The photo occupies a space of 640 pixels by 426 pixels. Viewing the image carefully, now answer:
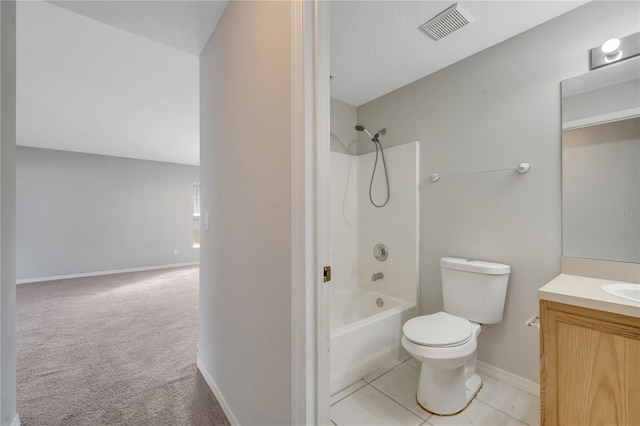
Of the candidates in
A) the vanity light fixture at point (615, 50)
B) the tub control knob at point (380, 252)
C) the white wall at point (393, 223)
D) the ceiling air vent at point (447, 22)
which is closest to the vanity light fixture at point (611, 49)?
the vanity light fixture at point (615, 50)

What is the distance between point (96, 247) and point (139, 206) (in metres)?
1.04

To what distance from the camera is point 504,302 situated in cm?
172

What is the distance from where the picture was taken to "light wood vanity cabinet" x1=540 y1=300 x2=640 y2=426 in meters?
0.95

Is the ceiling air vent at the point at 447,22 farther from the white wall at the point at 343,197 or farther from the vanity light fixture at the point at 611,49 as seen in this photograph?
the white wall at the point at 343,197

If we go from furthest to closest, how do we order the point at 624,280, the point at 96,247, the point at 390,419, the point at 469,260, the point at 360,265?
the point at 96,247 < the point at 360,265 < the point at 469,260 < the point at 390,419 < the point at 624,280

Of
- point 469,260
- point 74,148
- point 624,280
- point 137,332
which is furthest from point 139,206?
point 624,280

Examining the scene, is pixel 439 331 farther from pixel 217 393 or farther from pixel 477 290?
pixel 217 393

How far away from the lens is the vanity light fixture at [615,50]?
4.27 feet

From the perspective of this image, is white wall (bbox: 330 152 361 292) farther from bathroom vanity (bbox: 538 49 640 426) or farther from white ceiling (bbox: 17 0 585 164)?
bathroom vanity (bbox: 538 49 640 426)

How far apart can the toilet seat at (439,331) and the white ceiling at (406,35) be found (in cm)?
184

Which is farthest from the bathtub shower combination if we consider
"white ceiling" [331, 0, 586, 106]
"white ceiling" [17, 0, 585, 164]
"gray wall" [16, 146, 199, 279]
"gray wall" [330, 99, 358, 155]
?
"gray wall" [16, 146, 199, 279]

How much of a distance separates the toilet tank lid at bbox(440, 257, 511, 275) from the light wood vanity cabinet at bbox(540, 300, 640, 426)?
1.70ft

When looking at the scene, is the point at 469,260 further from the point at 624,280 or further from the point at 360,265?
the point at 360,265

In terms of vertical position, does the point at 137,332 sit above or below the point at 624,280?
below
